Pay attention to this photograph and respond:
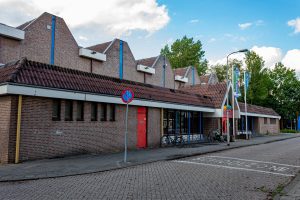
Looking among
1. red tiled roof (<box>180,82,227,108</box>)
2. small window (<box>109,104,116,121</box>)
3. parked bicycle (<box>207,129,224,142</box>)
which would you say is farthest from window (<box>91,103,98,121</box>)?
red tiled roof (<box>180,82,227,108</box>)

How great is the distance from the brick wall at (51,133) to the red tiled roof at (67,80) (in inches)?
31.4

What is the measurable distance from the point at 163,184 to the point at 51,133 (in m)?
6.89

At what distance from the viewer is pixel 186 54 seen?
60.4 m

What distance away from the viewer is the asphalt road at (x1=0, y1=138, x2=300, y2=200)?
22.6ft

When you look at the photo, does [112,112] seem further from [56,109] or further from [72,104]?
[56,109]

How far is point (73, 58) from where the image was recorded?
28656 millimetres

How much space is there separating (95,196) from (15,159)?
6.29 m

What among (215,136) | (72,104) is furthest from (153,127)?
(215,136)

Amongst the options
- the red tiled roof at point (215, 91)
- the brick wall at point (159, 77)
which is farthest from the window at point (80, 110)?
the brick wall at point (159, 77)

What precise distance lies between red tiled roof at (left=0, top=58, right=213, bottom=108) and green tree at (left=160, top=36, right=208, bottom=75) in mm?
41166

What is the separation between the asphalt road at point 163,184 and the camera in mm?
6898

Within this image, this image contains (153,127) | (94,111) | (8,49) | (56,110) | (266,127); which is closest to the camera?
(56,110)

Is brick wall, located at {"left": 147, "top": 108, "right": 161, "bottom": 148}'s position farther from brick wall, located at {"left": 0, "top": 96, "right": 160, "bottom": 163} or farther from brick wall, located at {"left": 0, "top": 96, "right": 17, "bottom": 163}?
brick wall, located at {"left": 0, "top": 96, "right": 17, "bottom": 163}

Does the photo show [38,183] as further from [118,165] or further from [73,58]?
[73,58]
